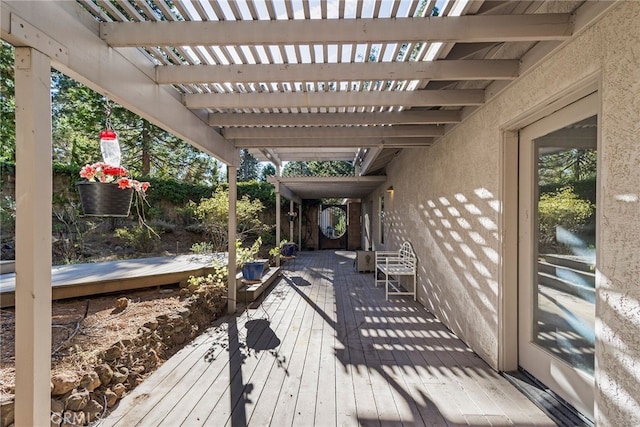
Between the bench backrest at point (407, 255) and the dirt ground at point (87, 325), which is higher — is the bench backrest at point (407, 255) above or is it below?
above

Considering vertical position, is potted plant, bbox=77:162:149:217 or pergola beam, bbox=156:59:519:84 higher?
pergola beam, bbox=156:59:519:84

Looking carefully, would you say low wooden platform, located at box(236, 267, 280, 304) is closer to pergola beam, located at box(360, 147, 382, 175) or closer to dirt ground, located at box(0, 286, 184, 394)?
dirt ground, located at box(0, 286, 184, 394)

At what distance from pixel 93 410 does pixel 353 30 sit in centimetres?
281

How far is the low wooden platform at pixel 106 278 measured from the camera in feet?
11.3

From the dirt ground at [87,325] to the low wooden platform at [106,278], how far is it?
138mm

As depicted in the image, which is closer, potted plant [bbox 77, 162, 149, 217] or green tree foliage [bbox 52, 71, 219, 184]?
potted plant [bbox 77, 162, 149, 217]

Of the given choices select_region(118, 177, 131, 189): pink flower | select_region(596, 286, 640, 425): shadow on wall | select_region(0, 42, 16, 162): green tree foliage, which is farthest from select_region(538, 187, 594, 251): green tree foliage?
select_region(0, 42, 16, 162): green tree foliage

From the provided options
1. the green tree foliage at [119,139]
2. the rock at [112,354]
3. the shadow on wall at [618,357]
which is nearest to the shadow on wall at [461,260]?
the shadow on wall at [618,357]

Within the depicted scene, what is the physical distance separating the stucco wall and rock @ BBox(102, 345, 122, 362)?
3074 millimetres

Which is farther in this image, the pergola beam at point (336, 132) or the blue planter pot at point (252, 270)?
the blue planter pot at point (252, 270)

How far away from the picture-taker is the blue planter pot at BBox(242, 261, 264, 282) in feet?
16.6

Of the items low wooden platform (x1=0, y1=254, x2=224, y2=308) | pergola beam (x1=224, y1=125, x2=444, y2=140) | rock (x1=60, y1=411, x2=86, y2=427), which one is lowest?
rock (x1=60, y1=411, x2=86, y2=427)

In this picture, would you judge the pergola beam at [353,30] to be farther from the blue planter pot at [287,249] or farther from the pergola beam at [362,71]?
the blue planter pot at [287,249]

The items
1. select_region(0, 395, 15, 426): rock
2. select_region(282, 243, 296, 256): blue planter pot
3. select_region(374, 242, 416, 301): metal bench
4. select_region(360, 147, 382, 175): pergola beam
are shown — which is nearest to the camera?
select_region(0, 395, 15, 426): rock
